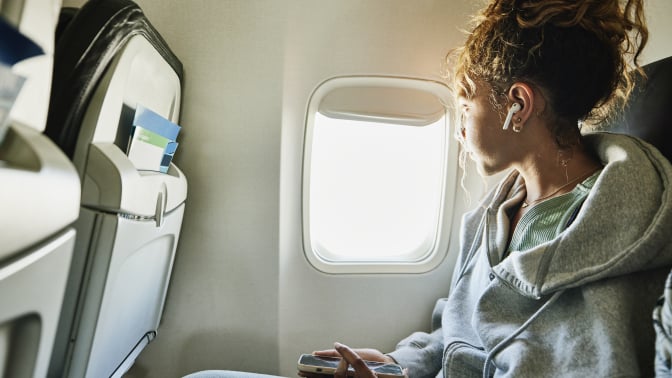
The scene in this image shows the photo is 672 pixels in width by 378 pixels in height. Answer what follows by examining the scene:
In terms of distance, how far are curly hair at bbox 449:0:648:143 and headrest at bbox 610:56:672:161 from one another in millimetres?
32

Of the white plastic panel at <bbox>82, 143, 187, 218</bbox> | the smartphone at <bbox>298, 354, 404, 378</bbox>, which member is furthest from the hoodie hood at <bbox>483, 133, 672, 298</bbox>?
the white plastic panel at <bbox>82, 143, 187, 218</bbox>

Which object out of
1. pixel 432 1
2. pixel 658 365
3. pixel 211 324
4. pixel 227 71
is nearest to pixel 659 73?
pixel 658 365

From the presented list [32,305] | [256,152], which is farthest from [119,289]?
Answer: [256,152]

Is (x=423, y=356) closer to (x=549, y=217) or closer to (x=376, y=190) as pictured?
(x=549, y=217)

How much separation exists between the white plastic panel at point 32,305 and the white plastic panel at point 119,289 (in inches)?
9.2

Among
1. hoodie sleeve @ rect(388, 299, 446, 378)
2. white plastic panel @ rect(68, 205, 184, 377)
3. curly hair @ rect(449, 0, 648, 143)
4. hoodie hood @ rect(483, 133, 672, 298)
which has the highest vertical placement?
curly hair @ rect(449, 0, 648, 143)

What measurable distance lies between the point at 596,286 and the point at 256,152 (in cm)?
111

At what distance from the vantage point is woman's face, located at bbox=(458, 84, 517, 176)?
110 cm

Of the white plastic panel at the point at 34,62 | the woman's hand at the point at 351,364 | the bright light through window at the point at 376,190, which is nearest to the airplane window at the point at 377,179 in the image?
the bright light through window at the point at 376,190

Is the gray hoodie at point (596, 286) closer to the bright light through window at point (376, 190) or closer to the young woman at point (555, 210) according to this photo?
the young woman at point (555, 210)

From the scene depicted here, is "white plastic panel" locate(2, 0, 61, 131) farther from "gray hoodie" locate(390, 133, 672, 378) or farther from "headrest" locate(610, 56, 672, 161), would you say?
"headrest" locate(610, 56, 672, 161)

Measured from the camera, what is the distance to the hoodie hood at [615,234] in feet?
2.56

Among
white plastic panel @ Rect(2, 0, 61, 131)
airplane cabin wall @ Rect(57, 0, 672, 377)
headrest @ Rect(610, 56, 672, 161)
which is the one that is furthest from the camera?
airplane cabin wall @ Rect(57, 0, 672, 377)

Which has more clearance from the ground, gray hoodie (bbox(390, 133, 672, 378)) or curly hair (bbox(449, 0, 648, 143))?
curly hair (bbox(449, 0, 648, 143))
